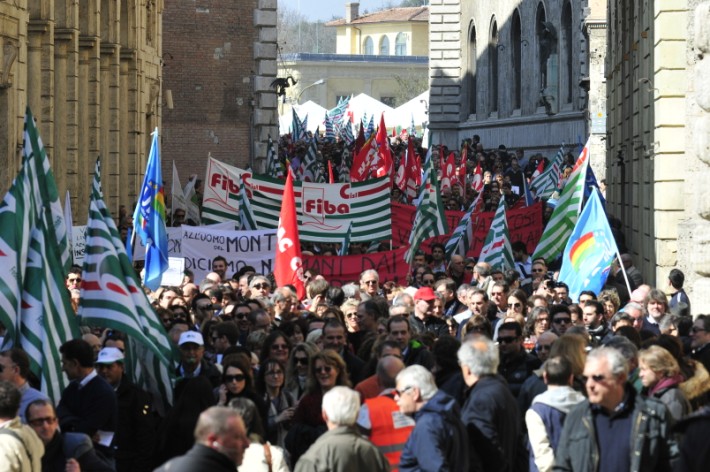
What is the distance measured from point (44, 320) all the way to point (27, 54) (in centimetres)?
1511

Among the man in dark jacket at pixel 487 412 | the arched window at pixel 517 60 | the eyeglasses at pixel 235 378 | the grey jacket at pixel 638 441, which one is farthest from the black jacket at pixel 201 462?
the arched window at pixel 517 60

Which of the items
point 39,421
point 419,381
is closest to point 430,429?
point 419,381

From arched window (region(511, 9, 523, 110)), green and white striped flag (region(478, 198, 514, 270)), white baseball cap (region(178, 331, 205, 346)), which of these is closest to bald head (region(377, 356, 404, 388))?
white baseball cap (region(178, 331, 205, 346))

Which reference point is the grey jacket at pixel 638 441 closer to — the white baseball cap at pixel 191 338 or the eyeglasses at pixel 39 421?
the eyeglasses at pixel 39 421

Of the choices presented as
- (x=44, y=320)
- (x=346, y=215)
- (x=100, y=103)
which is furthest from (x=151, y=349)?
(x=100, y=103)

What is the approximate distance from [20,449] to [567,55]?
4519 centimetres

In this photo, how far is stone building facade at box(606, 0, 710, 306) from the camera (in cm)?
1483

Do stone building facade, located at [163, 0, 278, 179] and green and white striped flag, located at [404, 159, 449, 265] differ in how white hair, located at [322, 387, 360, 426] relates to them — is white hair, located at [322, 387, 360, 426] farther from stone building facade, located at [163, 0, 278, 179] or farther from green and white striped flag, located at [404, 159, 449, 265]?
stone building facade, located at [163, 0, 278, 179]

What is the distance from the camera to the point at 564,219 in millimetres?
20094

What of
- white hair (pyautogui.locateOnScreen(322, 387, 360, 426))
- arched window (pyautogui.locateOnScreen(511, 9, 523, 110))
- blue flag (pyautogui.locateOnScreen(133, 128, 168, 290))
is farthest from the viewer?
arched window (pyautogui.locateOnScreen(511, 9, 523, 110))

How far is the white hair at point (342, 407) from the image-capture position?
8.91 m

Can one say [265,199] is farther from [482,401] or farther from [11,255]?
[482,401]

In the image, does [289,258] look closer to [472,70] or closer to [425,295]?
[425,295]

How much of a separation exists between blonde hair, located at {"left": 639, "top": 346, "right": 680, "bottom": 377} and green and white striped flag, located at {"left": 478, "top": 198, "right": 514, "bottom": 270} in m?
10.8
